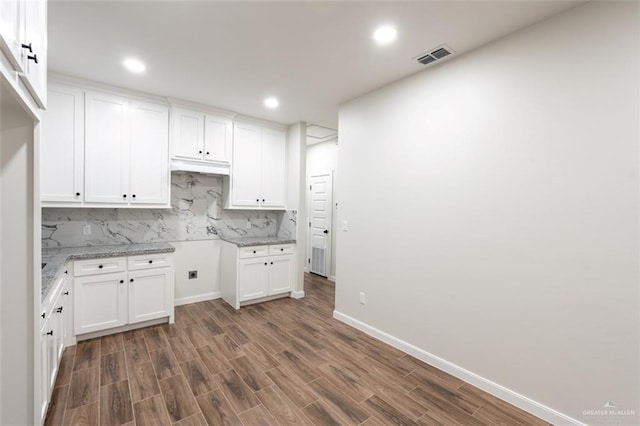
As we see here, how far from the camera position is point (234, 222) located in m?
4.43

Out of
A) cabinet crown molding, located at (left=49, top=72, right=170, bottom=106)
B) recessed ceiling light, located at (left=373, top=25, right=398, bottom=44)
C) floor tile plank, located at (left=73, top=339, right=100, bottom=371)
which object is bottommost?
floor tile plank, located at (left=73, top=339, right=100, bottom=371)

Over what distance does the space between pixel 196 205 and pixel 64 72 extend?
1.96m

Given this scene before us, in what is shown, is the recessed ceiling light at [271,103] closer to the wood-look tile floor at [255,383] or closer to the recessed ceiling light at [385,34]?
the recessed ceiling light at [385,34]

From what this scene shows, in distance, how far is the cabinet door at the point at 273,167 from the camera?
4348 mm

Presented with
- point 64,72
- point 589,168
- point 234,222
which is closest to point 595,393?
point 589,168

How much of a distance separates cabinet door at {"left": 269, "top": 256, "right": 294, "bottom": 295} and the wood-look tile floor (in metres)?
0.96

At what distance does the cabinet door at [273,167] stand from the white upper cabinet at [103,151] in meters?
1.35

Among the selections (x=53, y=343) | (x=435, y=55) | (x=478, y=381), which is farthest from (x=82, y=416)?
(x=435, y=55)

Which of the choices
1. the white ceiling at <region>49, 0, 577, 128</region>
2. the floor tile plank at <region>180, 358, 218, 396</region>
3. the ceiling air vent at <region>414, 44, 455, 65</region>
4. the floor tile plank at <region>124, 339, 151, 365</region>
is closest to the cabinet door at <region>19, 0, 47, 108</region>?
the white ceiling at <region>49, 0, 577, 128</region>

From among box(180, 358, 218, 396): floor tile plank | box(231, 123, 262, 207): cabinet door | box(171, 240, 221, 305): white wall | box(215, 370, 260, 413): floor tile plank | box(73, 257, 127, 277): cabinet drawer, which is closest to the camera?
box(215, 370, 260, 413): floor tile plank

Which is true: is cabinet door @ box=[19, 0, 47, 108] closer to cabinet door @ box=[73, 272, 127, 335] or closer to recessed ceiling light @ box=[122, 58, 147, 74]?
recessed ceiling light @ box=[122, 58, 147, 74]

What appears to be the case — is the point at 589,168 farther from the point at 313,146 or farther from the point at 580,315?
the point at 313,146

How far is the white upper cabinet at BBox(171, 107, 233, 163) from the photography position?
357 centimetres

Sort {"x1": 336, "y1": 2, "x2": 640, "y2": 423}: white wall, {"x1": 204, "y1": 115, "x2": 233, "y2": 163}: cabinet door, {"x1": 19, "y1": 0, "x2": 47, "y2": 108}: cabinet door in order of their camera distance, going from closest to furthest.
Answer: {"x1": 19, "y1": 0, "x2": 47, "y2": 108}: cabinet door < {"x1": 336, "y1": 2, "x2": 640, "y2": 423}: white wall < {"x1": 204, "y1": 115, "x2": 233, "y2": 163}: cabinet door
